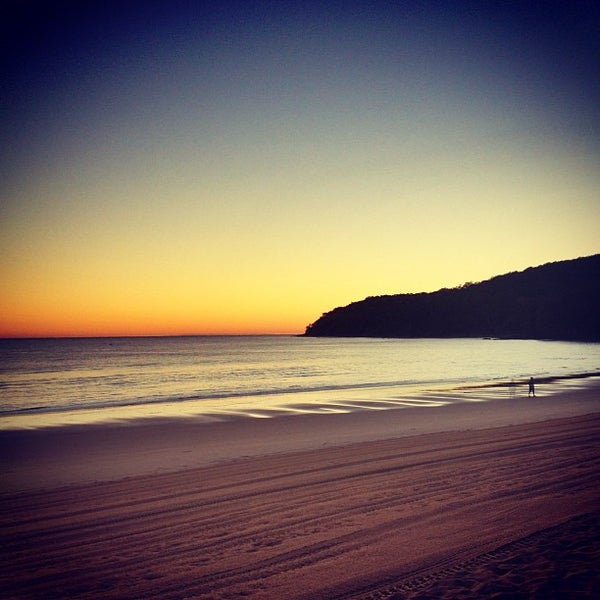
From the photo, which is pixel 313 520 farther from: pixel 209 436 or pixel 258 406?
pixel 258 406

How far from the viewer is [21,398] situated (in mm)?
32531

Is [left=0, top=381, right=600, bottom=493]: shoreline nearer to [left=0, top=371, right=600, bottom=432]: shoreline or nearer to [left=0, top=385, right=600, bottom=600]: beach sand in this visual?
[left=0, top=385, right=600, bottom=600]: beach sand

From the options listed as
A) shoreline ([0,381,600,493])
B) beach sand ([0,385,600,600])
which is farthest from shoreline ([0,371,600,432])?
beach sand ([0,385,600,600])

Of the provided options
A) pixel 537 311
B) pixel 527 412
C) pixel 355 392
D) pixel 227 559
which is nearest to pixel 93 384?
pixel 355 392

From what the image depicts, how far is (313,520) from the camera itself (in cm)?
697

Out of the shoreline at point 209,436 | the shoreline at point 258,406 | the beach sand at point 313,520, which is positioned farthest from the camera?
the shoreline at point 258,406

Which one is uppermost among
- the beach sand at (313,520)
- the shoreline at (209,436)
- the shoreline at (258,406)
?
the beach sand at (313,520)

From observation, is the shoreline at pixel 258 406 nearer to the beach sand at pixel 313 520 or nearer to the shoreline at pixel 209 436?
the shoreline at pixel 209 436

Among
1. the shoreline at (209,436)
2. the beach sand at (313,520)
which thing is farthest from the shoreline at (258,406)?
the beach sand at (313,520)

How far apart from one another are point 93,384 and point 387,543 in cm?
4075

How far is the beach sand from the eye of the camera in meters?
5.15

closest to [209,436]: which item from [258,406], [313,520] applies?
[258,406]

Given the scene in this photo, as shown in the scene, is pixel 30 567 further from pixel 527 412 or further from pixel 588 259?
pixel 588 259

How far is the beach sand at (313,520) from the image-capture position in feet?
16.9
